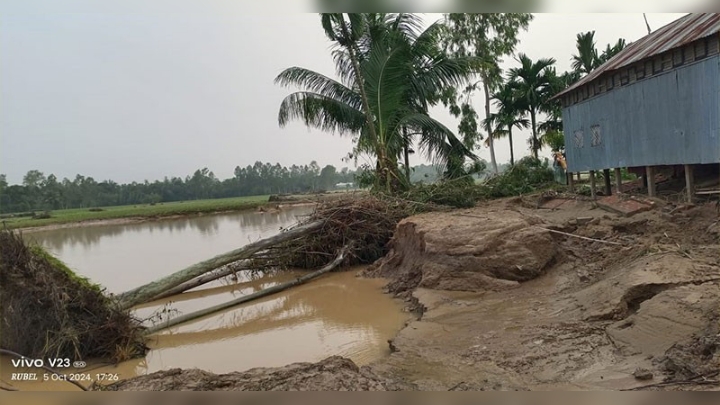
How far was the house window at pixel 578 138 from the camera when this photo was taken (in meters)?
13.2

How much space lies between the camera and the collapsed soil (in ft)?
12.6

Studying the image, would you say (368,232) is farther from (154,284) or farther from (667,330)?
(667,330)

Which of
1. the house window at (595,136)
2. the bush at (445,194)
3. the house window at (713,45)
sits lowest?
the bush at (445,194)

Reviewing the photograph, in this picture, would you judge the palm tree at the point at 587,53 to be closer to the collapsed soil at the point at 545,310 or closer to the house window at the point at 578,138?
the house window at the point at 578,138

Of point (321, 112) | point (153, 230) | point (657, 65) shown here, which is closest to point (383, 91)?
point (321, 112)

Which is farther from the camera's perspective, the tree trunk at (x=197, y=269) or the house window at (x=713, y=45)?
the tree trunk at (x=197, y=269)

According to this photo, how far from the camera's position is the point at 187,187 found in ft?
212

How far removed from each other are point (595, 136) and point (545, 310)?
25.8 feet

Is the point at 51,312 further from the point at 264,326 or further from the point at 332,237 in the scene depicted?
the point at 332,237

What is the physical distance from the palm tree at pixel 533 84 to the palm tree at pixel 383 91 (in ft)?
20.7

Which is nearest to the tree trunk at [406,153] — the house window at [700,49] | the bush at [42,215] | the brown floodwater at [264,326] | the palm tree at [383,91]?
the palm tree at [383,91]

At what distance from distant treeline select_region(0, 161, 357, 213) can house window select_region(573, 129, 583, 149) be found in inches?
941

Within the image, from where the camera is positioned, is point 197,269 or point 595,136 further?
point 595,136

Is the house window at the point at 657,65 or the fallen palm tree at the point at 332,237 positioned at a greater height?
the house window at the point at 657,65
